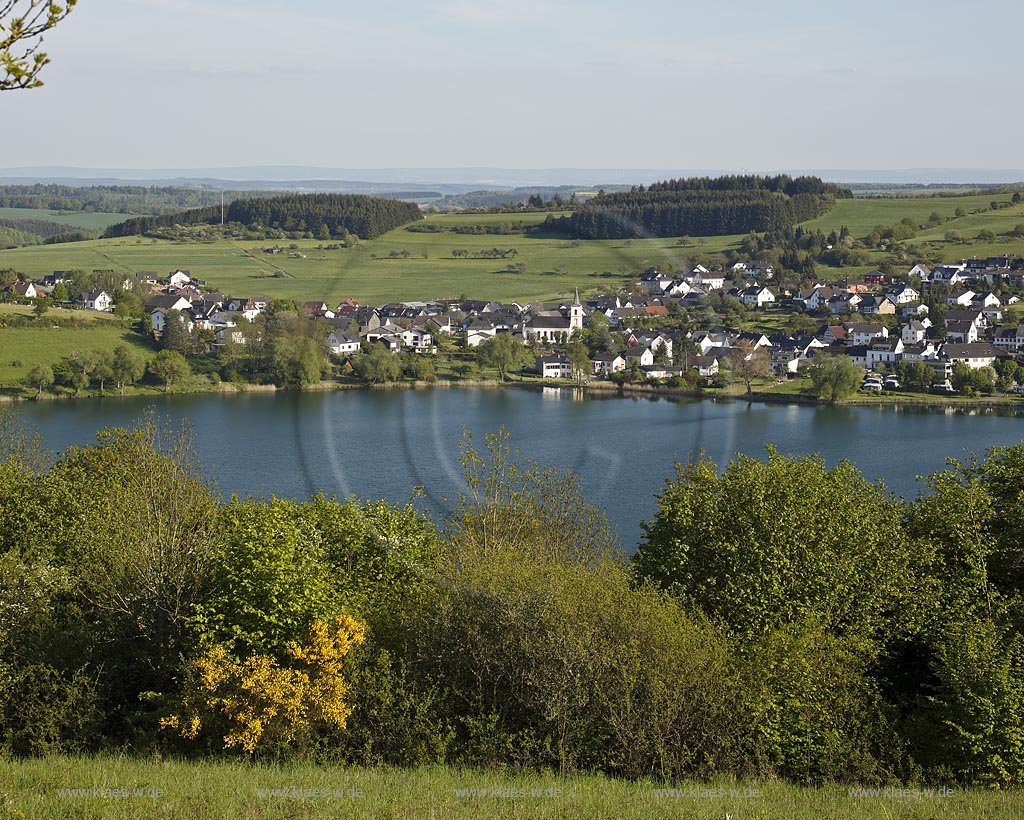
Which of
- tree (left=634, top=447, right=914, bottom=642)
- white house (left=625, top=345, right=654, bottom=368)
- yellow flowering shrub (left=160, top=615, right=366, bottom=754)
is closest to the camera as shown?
yellow flowering shrub (left=160, top=615, right=366, bottom=754)

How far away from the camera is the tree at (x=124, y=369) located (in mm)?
27453

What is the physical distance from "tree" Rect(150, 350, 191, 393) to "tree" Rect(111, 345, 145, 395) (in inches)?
16.4

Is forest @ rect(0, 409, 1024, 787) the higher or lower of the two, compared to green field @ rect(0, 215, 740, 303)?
lower

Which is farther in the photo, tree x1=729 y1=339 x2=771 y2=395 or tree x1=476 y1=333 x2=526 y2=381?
tree x1=476 y1=333 x2=526 y2=381

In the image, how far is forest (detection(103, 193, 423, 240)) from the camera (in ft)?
55.4

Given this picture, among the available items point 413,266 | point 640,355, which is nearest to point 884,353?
point 640,355

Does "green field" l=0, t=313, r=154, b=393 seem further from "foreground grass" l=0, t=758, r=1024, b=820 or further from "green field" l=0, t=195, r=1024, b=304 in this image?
"foreground grass" l=0, t=758, r=1024, b=820

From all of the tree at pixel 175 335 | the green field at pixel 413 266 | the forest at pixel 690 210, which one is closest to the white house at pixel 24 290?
the green field at pixel 413 266

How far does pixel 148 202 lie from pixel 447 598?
74.9 meters

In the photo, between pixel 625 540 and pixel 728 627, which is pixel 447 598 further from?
pixel 625 540

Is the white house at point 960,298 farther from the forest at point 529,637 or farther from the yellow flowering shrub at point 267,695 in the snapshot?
the yellow flowering shrub at point 267,695

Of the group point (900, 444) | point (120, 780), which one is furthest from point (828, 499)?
point (900, 444)

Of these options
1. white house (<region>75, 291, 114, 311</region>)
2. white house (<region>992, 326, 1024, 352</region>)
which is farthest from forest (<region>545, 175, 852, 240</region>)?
white house (<region>75, 291, 114, 311</region>)

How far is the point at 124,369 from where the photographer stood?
27.5 metres
